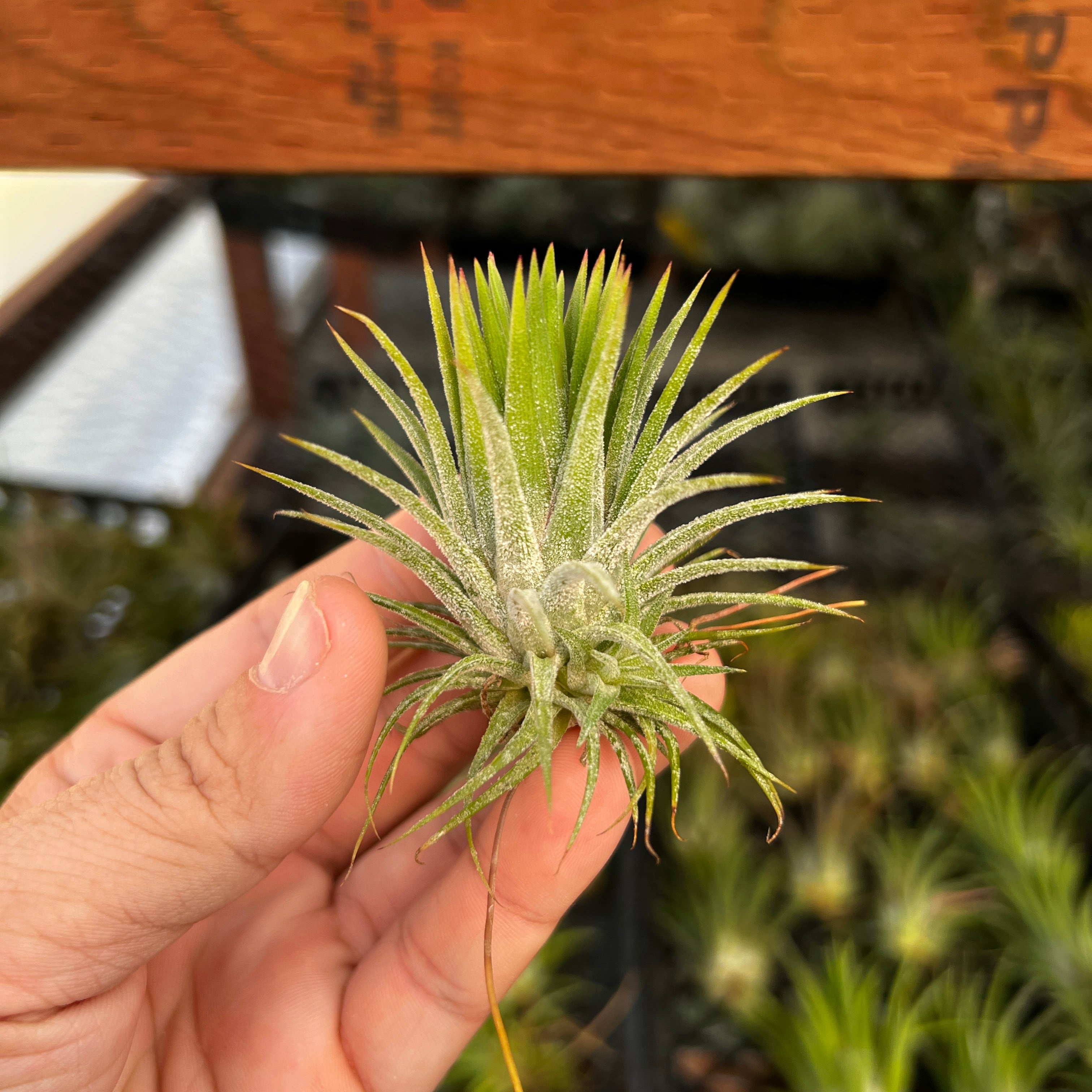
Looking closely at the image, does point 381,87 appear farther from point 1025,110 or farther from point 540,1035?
point 540,1035

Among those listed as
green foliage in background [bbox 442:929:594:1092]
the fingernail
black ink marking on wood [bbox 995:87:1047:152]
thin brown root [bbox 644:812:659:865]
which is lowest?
green foliage in background [bbox 442:929:594:1092]

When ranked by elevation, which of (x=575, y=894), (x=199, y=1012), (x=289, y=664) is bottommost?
(x=199, y=1012)

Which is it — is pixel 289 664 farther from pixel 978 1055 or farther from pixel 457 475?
pixel 978 1055

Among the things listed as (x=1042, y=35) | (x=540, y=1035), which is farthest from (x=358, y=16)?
(x=540, y=1035)

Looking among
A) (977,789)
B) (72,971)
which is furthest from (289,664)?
(977,789)

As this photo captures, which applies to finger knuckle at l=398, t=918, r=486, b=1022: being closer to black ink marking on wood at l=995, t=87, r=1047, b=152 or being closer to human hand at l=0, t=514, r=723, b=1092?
human hand at l=0, t=514, r=723, b=1092

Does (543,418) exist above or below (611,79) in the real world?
below

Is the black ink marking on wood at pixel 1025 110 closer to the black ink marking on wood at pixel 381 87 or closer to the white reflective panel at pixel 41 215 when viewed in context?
the black ink marking on wood at pixel 381 87

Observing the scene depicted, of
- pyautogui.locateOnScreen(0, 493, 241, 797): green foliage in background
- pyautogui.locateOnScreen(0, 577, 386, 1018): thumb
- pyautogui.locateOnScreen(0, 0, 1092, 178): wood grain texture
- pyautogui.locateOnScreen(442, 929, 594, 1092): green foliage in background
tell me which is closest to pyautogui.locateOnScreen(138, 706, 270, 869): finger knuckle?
pyautogui.locateOnScreen(0, 577, 386, 1018): thumb
